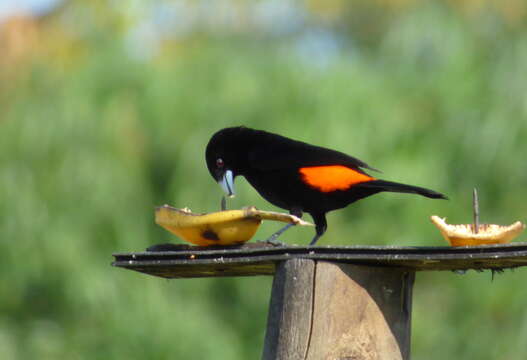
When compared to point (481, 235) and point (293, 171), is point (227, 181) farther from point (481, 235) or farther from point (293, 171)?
point (481, 235)

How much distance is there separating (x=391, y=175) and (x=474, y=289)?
175cm

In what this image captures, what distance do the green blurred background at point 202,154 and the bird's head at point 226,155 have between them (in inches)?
263

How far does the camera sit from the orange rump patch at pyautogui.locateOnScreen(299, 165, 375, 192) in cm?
477

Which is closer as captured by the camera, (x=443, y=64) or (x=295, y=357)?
(x=295, y=357)

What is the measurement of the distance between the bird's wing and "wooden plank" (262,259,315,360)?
36.1 inches

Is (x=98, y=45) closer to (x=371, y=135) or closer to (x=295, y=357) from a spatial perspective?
(x=371, y=135)

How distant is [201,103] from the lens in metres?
13.0

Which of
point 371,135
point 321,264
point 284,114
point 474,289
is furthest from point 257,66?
point 321,264

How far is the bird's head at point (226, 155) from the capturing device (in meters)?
5.18

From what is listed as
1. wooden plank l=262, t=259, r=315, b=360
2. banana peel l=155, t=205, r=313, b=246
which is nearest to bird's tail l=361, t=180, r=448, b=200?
banana peel l=155, t=205, r=313, b=246

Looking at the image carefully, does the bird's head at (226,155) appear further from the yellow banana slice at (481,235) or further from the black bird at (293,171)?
the yellow banana slice at (481,235)

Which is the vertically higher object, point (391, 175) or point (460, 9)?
point (460, 9)

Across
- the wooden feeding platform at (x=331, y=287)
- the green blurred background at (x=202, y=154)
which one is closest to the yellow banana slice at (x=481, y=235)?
the wooden feeding platform at (x=331, y=287)

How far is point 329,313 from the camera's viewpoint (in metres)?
3.97
